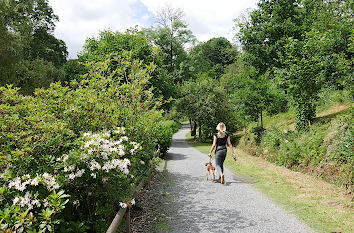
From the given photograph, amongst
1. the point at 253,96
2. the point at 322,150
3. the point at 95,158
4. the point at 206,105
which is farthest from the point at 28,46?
the point at 322,150

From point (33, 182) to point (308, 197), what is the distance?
668 cm

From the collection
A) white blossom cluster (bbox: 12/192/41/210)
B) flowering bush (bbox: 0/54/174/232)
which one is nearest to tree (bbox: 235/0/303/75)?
flowering bush (bbox: 0/54/174/232)

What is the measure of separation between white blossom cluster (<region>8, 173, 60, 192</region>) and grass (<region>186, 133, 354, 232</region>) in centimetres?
471

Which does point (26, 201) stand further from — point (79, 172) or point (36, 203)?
point (79, 172)

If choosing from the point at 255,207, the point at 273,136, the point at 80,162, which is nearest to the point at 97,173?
the point at 80,162

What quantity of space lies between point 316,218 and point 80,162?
4.93m

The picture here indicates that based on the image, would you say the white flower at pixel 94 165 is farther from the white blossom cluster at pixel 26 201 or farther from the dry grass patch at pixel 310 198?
the dry grass patch at pixel 310 198

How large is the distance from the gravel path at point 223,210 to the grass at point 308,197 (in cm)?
35

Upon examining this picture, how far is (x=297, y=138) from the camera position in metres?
11.6

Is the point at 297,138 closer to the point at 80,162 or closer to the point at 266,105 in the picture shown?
the point at 266,105

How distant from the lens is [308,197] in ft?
21.6

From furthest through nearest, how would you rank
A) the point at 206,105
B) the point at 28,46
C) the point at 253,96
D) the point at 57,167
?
1. the point at 206,105
2. the point at 28,46
3. the point at 253,96
4. the point at 57,167

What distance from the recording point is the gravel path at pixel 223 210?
4.74m

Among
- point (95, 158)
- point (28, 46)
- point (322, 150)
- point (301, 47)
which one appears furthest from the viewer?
point (28, 46)
